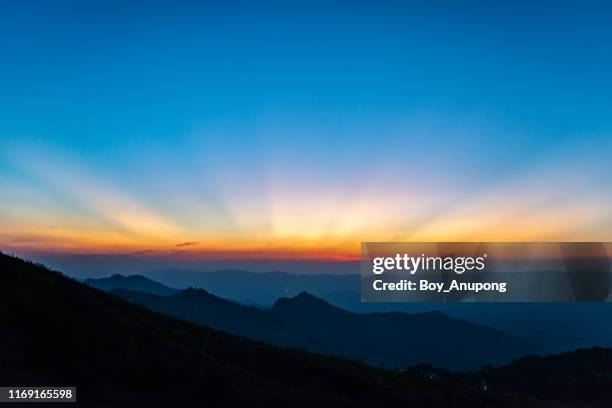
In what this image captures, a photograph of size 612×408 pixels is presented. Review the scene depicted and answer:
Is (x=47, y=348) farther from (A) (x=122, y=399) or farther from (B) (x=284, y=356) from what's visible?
(B) (x=284, y=356)

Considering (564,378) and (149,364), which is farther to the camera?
(564,378)

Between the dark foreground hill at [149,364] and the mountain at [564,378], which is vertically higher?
the dark foreground hill at [149,364]

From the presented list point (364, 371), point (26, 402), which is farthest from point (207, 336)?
point (26, 402)

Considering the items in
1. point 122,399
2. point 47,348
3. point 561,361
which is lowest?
point 561,361

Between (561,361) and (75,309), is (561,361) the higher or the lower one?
the lower one

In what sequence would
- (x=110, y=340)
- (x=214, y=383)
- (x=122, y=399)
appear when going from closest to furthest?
(x=122, y=399) → (x=214, y=383) → (x=110, y=340)

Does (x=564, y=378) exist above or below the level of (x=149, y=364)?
below

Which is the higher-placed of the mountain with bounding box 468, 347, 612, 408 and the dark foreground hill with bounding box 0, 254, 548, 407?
the dark foreground hill with bounding box 0, 254, 548, 407

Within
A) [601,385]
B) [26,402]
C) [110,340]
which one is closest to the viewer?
[26,402]
